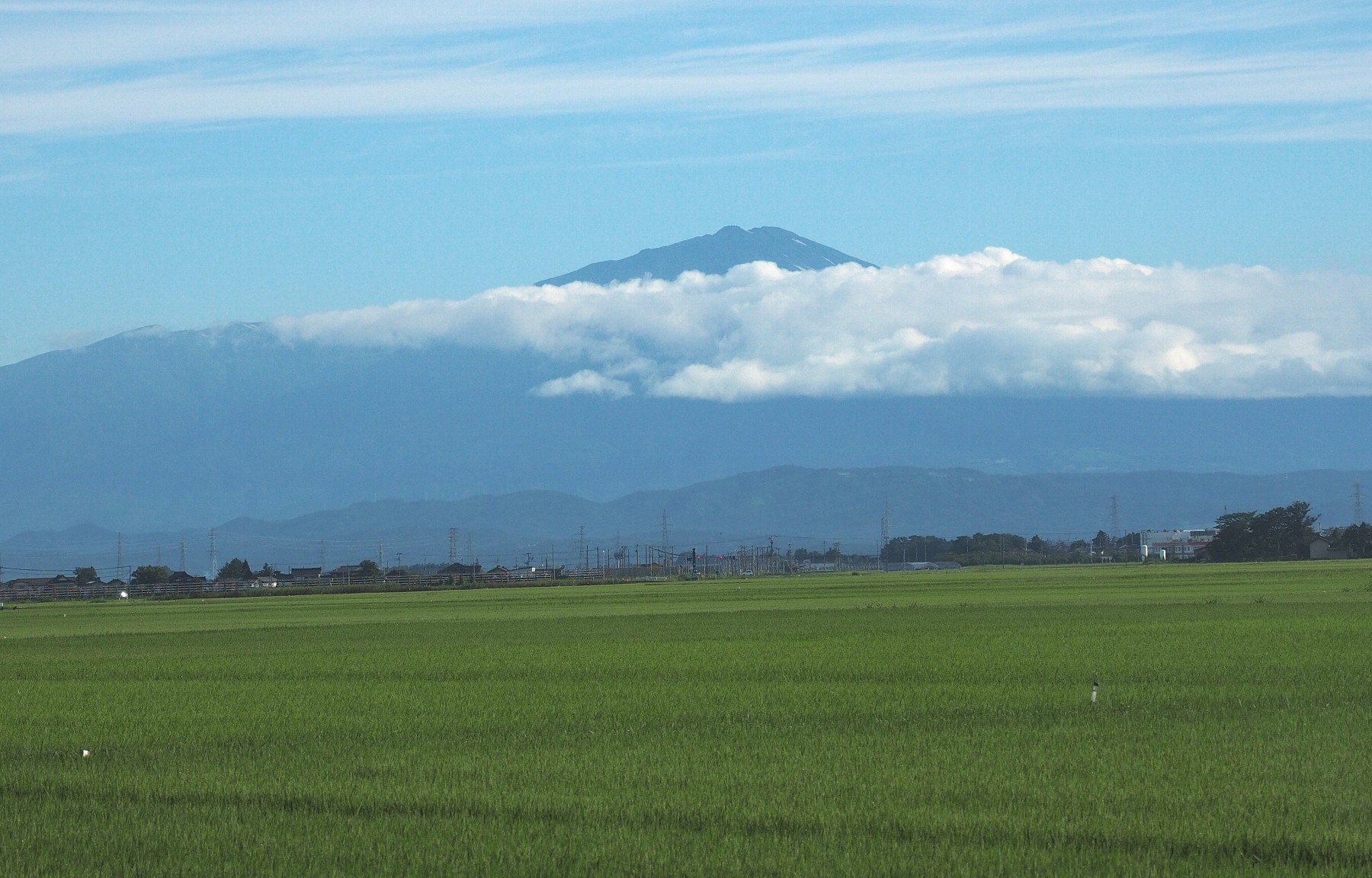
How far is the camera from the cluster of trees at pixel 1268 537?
577 ft

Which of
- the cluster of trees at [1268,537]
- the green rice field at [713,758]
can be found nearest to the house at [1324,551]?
the cluster of trees at [1268,537]

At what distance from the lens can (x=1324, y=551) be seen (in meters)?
176

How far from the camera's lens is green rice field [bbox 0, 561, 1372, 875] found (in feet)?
43.1

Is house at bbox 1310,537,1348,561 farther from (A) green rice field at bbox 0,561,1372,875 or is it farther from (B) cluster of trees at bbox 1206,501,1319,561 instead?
(A) green rice field at bbox 0,561,1372,875

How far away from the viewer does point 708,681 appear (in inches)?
1071

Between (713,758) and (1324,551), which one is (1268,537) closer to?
(1324,551)

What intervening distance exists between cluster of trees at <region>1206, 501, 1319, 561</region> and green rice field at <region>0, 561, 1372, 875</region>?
147 m

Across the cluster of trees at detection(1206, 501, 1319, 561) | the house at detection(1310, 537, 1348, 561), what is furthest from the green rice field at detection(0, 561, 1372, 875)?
the cluster of trees at detection(1206, 501, 1319, 561)

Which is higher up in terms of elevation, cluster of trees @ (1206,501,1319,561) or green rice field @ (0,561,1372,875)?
cluster of trees @ (1206,501,1319,561)

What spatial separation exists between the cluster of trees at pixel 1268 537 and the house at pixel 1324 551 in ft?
2.58

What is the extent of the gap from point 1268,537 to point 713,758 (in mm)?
172094

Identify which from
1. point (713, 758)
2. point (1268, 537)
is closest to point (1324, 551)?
point (1268, 537)

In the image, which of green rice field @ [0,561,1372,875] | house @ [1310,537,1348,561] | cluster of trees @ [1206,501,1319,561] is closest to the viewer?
green rice field @ [0,561,1372,875]

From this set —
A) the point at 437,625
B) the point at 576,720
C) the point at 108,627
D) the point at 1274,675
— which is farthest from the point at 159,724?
the point at 108,627
